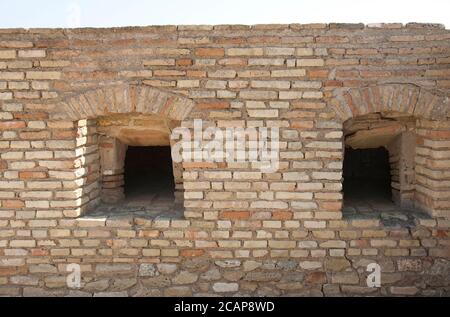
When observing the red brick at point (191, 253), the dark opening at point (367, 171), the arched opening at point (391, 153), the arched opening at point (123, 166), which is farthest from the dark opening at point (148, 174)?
the dark opening at point (367, 171)

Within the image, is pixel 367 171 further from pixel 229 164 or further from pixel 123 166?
pixel 123 166

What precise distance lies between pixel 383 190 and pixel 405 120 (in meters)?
1.27

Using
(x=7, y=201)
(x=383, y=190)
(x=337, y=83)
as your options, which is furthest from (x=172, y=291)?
(x=383, y=190)

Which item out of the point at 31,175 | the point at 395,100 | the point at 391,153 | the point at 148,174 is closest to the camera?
the point at 395,100

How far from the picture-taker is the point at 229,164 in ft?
11.3

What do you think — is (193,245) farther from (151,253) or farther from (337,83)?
(337,83)

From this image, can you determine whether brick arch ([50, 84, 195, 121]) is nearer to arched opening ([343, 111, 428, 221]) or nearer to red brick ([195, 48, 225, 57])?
red brick ([195, 48, 225, 57])

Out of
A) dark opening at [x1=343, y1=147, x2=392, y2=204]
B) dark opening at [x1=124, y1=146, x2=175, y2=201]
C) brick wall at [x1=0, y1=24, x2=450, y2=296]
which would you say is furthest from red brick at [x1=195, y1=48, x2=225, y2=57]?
dark opening at [x1=343, y1=147, x2=392, y2=204]

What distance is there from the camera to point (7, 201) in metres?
3.45

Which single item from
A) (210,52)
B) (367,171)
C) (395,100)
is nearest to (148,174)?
(210,52)

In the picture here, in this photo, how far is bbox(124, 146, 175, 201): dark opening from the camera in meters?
4.53

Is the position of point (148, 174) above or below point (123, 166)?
below

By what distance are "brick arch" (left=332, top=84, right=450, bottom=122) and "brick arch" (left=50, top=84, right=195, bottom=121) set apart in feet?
4.96

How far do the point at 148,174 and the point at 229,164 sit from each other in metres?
2.67
